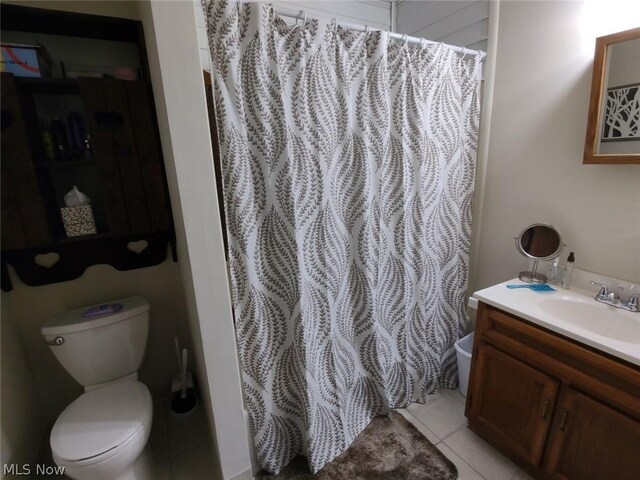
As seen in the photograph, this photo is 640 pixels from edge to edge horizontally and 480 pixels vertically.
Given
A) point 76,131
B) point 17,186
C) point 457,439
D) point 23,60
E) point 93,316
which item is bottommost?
point 457,439

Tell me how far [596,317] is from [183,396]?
2234mm

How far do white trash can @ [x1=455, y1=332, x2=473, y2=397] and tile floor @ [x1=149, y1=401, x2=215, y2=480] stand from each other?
4.91ft

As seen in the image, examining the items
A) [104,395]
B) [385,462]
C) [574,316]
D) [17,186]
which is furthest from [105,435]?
[574,316]

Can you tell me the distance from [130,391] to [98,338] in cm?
30

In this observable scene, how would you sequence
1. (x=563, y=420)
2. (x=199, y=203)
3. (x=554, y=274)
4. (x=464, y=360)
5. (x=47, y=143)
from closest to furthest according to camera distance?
(x=199, y=203), (x=563, y=420), (x=47, y=143), (x=554, y=274), (x=464, y=360)

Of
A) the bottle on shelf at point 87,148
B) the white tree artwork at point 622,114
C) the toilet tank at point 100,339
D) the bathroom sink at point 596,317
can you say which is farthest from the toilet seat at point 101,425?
the white tree artwork at point 622,114

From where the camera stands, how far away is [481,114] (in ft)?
6.09

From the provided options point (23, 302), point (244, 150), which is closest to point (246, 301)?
point (244, 150)

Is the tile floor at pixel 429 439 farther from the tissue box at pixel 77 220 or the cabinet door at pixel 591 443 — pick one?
the tissue box at pixel 77 220

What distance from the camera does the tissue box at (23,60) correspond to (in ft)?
4.25

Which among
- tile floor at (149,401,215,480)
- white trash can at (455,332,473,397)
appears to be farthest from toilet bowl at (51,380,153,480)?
white trash can at (455,332,473,397)

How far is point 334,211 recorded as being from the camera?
138cm

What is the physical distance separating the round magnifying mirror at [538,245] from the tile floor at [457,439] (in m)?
0.88

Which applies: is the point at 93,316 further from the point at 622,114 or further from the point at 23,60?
the point at 622,114
